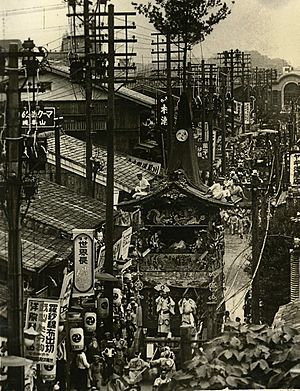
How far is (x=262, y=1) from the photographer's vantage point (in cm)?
304

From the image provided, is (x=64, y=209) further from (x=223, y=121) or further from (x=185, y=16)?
(x=185, y=16)

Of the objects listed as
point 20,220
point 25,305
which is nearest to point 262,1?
point 20,220

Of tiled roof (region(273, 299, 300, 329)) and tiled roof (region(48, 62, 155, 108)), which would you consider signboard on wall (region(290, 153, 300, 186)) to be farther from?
tiled roof (region(48, 62, 155, 108))

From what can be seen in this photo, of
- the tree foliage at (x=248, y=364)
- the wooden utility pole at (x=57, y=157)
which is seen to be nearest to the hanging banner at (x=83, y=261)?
the wooden utility pole at (x=57, y=157)

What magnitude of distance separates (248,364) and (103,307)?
0.64 meters

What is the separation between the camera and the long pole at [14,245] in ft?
9.11

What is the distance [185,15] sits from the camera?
3.09m

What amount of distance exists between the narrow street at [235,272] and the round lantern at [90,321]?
20.8 inches

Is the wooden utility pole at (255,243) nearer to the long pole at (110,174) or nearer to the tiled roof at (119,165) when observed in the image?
the tiled roof at (119,165)

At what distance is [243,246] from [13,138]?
1.03 metres

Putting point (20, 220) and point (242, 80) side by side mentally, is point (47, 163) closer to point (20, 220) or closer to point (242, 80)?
point (20, 220)

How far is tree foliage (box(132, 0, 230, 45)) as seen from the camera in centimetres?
305

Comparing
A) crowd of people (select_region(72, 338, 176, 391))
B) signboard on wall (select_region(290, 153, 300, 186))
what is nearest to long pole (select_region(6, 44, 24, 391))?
crowd of people (select_region(72, 338, 176, 391))

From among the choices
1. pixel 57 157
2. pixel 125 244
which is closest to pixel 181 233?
pixel 125 244
